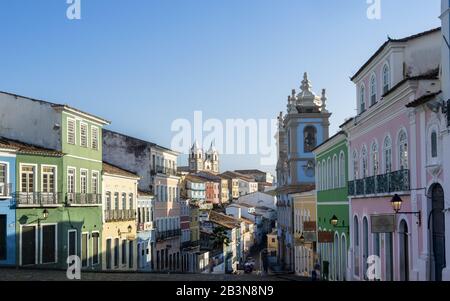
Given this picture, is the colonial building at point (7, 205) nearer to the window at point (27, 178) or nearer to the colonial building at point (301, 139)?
the window at point (27, 178)

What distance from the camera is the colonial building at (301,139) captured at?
47688 millimetres

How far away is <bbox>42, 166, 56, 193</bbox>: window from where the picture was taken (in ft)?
86.7

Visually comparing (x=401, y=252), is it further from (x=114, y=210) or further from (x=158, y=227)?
(x=158, y=227)

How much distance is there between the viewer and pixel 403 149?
17375 mm

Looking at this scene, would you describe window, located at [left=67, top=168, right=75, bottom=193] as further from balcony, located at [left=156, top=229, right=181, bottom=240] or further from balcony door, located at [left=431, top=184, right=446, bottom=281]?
balcony door, located at [left=431, top=184, right=446, bottom=281]

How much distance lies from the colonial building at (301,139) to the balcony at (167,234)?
7.56 meters

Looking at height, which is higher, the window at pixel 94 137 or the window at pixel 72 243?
the window at pixel 94 137

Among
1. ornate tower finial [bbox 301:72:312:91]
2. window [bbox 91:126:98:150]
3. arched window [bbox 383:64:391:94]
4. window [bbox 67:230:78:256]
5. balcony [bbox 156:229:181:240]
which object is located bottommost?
balcony [bbox 156:229:181:240]

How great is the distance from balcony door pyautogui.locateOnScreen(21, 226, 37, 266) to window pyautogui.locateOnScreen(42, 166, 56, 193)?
1.71m

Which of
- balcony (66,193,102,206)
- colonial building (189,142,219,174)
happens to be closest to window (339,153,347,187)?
balcony (66,193,102,206)

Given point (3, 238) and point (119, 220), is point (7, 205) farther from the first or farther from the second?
point (119, 220)

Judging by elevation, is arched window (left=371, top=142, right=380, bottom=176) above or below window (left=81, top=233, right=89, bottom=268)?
above

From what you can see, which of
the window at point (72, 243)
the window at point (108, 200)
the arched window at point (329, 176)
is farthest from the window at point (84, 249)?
the arched window at point (329, 176)

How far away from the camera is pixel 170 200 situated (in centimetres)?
4391
